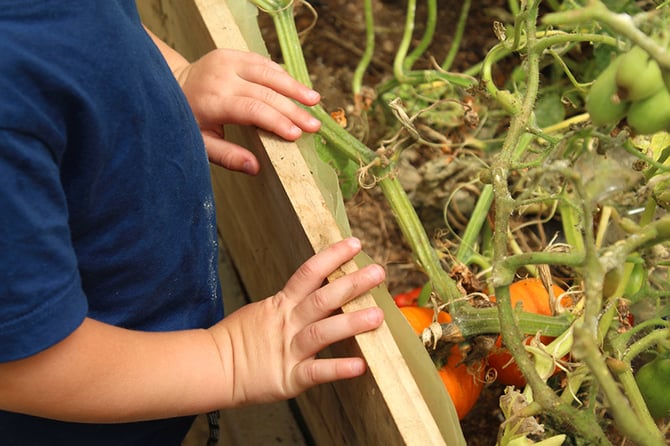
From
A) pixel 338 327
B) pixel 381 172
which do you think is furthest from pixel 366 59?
pixel 338 327

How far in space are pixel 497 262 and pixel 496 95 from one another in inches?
8.8

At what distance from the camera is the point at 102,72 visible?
1.88ft

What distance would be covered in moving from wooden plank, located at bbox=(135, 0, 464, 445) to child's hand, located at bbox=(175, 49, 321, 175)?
0.02 metres

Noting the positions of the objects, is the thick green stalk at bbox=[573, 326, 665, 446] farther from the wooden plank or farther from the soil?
the soil

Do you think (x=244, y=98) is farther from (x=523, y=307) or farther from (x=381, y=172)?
(x=523, y=307)

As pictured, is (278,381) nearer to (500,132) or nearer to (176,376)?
(176,376)

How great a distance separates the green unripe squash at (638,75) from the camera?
1.29 ft

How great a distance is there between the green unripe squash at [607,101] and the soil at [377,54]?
678 millimetres

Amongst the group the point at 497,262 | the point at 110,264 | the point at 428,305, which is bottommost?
the point at 428,305

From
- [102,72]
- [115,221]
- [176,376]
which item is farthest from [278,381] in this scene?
[102,72]

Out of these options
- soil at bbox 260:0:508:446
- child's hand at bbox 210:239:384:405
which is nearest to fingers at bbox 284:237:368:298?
child's hand at bbox 210:239:384:405

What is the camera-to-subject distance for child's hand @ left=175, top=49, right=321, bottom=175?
0.78 meters

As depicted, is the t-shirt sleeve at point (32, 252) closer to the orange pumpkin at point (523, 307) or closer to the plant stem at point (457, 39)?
the orange pumpkin at point (523, 307)

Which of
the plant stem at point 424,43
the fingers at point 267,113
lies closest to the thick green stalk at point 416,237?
the fingers at point 267,113
